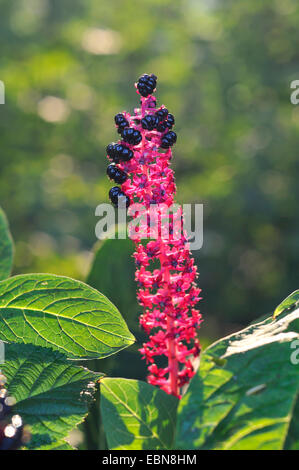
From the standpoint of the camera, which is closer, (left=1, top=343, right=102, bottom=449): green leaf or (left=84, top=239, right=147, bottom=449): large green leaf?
(left=1, top=343, right=102, bottom=449): green leaf

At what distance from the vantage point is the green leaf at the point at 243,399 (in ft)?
1.67

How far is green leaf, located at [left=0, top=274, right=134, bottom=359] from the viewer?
62 cm

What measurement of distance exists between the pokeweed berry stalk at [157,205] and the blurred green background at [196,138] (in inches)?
113

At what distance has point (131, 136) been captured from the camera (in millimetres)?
613

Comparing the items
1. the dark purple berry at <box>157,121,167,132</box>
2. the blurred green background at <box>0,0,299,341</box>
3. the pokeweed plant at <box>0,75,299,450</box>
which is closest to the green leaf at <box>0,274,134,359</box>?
the pokeweed plant at <box>0,75,299,450</box>

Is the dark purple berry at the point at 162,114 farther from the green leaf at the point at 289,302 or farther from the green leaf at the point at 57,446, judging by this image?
the green leaf at the point at 57,446

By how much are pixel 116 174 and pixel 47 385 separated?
27cm

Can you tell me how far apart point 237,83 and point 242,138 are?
60 centimetres

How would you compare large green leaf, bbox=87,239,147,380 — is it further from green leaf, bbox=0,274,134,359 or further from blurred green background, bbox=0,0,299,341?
blurred green background, bbox=0,0,299,341

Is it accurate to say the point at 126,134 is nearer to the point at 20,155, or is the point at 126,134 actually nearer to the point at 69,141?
the point at 20,155

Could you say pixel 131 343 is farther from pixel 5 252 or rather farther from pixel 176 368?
pixel 5 252

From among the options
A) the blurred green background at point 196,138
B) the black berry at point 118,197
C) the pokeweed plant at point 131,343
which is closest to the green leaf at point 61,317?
the pokeweed plant at point 131,343

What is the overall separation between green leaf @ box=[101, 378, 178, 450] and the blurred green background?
2.93m

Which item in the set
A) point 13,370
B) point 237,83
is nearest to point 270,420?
point 13,370
